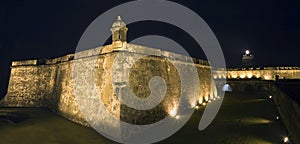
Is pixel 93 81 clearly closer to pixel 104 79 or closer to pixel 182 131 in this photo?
pixel 104 79

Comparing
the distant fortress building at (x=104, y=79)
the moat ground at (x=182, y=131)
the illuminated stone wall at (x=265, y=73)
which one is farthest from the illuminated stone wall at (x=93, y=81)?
the illuminated stone wall at (x=265, y=73)

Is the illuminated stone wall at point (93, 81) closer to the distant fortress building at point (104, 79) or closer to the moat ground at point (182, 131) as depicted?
the distant fortress building at point (104, 79)

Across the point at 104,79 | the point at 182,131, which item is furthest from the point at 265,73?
the point at 104,79

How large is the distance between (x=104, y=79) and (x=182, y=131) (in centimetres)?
565

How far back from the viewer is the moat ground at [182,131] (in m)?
9.86

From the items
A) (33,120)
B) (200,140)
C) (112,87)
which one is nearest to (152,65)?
(112,87)

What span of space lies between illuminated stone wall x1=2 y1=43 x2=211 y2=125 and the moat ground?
133cm

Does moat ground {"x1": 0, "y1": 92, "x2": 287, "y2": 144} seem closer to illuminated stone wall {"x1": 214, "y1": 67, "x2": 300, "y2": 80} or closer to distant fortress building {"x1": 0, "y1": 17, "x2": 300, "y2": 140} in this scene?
distant fortress building {"x1": 0, "y1": 17, "x2": 300, "y2": 140}

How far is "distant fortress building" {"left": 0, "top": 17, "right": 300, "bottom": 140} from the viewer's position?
1144 centimetres

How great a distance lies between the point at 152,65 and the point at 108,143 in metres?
6.13

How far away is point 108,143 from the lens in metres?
9.99

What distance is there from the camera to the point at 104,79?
39.2ft

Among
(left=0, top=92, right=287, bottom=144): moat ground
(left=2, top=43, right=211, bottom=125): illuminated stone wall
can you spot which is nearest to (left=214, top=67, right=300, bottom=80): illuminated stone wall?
(left=2, top=43, right=211, bottom=125): illuminated stone wall

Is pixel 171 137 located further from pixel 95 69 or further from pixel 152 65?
pixel 95 69
